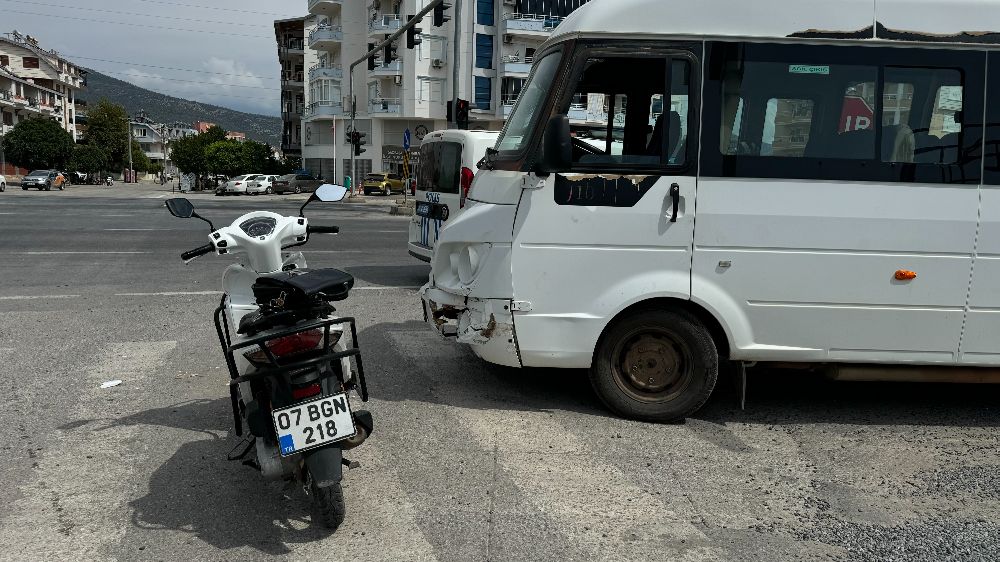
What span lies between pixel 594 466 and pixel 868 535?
1.46 meters

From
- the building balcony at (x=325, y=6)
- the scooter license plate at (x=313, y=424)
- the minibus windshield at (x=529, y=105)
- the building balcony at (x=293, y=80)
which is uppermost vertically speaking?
the building balcony at (x=325, y=6)

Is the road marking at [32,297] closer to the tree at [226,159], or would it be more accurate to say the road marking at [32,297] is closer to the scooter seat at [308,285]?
the scooter seat at [308,285]

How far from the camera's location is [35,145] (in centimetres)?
7781

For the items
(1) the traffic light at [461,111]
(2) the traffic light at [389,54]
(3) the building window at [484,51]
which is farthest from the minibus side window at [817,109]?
(3) the building window at [484,51]

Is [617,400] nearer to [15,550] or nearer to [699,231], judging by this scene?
[699,231]

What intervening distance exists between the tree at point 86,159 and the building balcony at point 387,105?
126 feet

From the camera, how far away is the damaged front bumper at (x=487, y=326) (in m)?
5.52

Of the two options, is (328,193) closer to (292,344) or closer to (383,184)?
(292,344)

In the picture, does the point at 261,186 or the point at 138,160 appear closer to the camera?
A: the point at 261,186

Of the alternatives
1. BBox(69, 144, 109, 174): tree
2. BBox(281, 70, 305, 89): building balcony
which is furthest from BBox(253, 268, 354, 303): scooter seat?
BBox(281, 70, 305, 89): building balcony

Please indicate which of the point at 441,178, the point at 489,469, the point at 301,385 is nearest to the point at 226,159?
the point at 441,178

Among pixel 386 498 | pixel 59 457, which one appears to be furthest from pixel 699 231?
pixel 59 457

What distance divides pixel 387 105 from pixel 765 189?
2300 inches

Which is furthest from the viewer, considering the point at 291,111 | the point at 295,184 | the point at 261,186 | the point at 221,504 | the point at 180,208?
the point at 291,111
